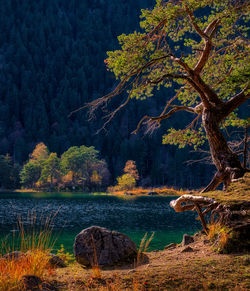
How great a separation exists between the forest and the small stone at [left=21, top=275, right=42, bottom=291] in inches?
3288

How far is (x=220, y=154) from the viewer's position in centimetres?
737

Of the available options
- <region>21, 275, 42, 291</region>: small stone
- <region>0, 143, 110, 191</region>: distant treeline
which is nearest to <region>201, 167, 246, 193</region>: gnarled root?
<region>21, 275, 42, 291</region>: small stone

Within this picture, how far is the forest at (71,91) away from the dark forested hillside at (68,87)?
252mm

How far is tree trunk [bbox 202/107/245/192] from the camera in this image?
7.09 metres

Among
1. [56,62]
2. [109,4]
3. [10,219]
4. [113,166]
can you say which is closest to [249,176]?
[10,219]

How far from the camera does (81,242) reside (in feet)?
23.1

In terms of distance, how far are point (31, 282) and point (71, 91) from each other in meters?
126

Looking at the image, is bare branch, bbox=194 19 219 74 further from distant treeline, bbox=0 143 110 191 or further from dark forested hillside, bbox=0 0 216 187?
dark forested hillside, bbox=0 0 216 187

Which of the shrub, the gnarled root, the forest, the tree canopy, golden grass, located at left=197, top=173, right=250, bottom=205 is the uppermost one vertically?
the forest

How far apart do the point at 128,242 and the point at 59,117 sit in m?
115

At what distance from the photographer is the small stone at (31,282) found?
394cm

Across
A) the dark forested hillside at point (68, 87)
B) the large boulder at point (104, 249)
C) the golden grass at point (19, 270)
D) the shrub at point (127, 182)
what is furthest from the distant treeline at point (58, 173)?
the golden grass at point (19, 270)

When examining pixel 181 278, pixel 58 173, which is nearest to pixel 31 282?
pixel 181 278

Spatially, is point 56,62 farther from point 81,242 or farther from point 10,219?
point 81,242
